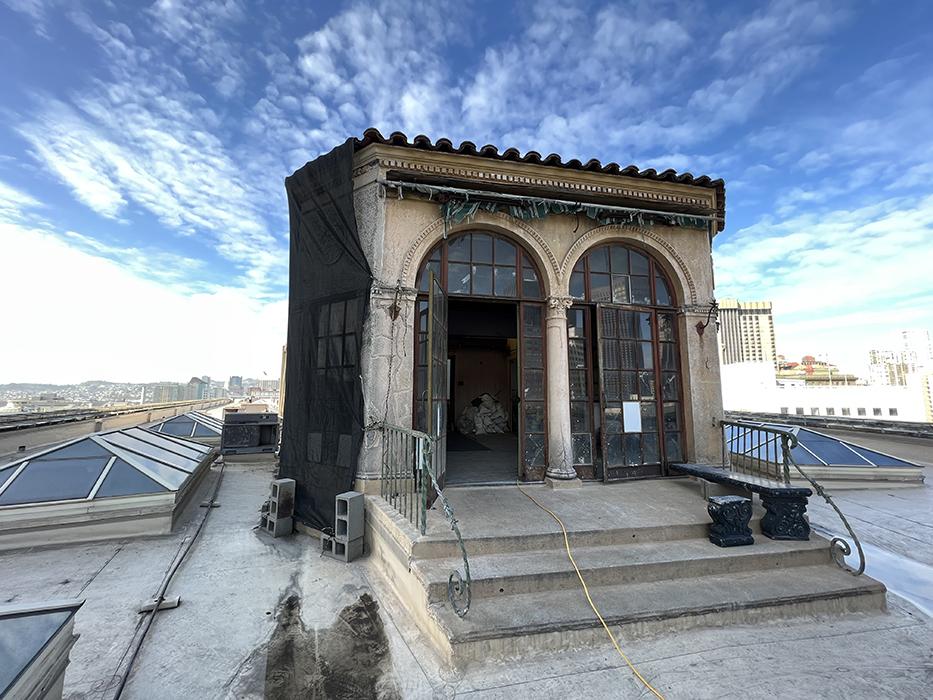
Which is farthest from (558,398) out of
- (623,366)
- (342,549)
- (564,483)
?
(342,549)

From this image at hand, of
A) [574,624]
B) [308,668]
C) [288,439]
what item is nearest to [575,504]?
[574,624]

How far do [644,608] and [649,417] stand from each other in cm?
343

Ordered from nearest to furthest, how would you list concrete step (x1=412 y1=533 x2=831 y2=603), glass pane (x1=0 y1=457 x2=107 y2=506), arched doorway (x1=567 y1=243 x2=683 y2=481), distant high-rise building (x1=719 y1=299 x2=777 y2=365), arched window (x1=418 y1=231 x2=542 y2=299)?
concrete step (x1=412 y1=533 x2=831 y2=603) → glass pane (x1=0 y1=457 x2=107 y2=506) → arched window (x1=418 y1=231 x2=542 y2=299) → arched doorway (x1=567 y1=243 x2=683 y2=481) → distant high-rise building (x1=719 y1=299 x2=777 y2=365)

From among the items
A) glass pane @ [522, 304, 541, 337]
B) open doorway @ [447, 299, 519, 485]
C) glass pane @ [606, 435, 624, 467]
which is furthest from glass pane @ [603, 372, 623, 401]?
open doorway @ [447, 299, 519, 485]

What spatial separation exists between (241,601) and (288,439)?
92.2 inches

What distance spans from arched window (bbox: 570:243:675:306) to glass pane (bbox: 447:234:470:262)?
1.65 metres

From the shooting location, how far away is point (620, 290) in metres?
→ 6.02

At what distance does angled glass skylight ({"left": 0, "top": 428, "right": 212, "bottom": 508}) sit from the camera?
4504 millimetres

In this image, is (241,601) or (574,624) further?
(241,601)

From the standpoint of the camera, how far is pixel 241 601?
3369mm

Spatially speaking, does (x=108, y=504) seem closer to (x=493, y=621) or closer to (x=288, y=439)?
(x=288, y=439)

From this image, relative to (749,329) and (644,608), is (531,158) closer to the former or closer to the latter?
(644,608)

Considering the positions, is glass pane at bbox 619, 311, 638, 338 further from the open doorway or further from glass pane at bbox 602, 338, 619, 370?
the open doorway

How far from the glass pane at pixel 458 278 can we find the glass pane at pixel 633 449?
320 centimetres
